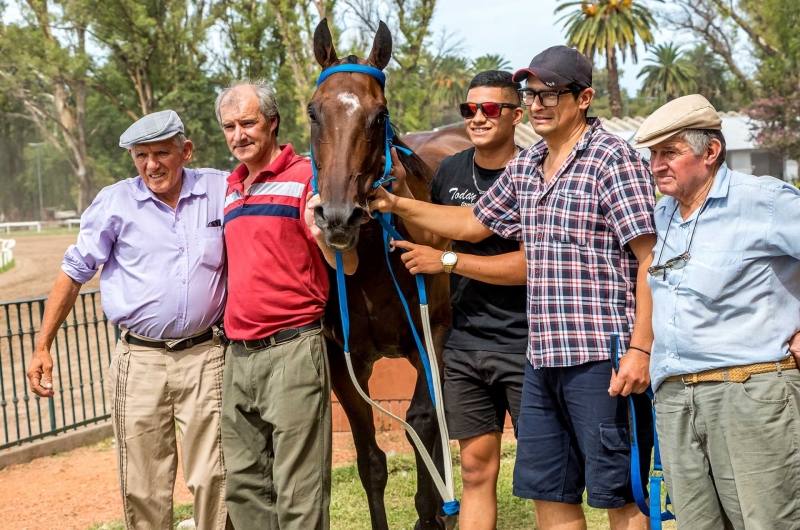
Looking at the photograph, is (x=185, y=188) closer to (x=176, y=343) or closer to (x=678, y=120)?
(x=176, y=343)

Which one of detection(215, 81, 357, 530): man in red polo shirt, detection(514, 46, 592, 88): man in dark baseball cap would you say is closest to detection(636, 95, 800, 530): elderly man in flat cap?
detection(514, 46, 592, 88): man in dark baseball cap

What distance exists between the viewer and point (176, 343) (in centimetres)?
382

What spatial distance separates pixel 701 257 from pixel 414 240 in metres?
1.45

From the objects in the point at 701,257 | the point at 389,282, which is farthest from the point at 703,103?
the point at 389,282

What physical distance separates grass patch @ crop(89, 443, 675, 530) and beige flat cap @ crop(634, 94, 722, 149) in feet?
9.42

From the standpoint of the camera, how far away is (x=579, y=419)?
302 cm

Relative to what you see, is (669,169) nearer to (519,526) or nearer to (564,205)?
(564,205)

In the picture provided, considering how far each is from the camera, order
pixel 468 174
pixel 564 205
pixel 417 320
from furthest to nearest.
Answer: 1. pixel 417 320
2. pixel 468 174
3. pixel 564 205

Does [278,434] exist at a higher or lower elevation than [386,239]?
lower

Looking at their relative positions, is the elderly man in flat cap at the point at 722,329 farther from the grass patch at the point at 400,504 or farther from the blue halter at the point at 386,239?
the grass patch at the point at 400,504

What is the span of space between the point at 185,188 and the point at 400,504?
8.88 ft

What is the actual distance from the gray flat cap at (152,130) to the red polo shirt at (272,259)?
50 cm

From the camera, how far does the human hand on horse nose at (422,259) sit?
11.2 ft

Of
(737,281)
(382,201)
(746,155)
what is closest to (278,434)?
(382,201)
